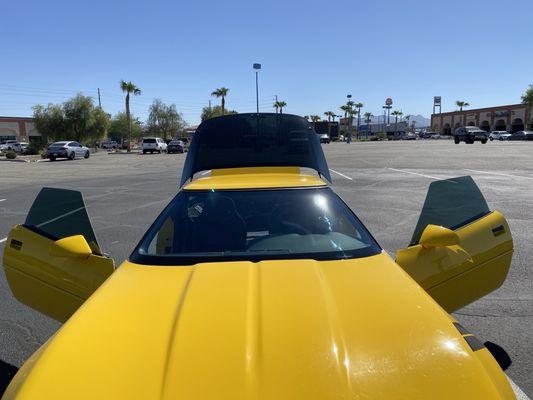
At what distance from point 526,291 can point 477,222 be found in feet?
6.04

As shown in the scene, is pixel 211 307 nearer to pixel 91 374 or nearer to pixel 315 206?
pixel 91 374

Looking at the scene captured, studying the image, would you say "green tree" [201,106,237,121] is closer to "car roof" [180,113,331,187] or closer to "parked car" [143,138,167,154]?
"parked car" [143,138,167,154]

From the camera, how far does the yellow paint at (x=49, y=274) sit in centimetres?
303

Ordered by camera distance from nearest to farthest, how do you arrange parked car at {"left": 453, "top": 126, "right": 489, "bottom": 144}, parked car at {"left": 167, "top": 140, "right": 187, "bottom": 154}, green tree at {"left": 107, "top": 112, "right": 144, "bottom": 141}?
parked car at {"left": 167, "top": 140, "right": 187, "bottom": 154} < parked car at {"left": 453, "top": 126, "right": 489, "bottom": 144} < green tree at {"left": 107, "top": 112, "right": 144, "bottom": 141}

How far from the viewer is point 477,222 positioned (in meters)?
3.44

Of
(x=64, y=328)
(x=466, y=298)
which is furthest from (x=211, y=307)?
(x=466, y=298)

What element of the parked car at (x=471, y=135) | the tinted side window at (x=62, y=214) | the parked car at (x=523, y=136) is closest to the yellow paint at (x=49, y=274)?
the tinted side window at (x=62, y=214)

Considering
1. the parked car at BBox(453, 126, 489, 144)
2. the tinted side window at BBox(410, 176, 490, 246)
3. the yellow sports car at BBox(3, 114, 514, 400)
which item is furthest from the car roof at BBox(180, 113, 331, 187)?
the parked car at BBox(453, 126, 489, 144)

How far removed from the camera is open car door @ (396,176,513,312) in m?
3.02

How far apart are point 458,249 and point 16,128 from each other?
103334 mm

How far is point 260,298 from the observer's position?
2.06 metres

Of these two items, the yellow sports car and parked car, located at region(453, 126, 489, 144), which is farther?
parked car, located at region(453, 126, 489, 144)

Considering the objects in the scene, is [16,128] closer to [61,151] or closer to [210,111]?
[210,111]

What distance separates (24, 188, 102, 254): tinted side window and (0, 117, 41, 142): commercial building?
97.8 m
